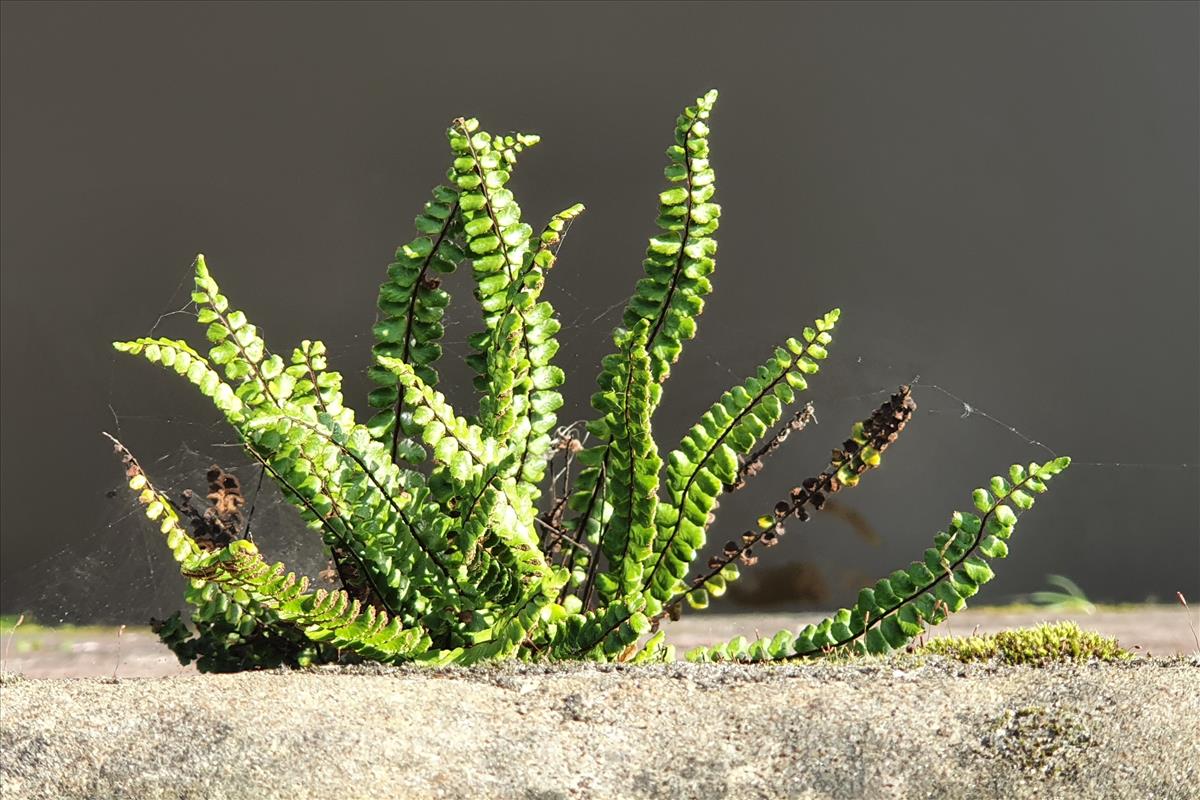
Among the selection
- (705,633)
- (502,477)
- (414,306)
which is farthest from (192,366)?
Result: (705,633)

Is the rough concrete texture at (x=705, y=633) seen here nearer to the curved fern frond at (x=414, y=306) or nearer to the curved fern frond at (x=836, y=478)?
the curved fern frond at (x=836, y=478)

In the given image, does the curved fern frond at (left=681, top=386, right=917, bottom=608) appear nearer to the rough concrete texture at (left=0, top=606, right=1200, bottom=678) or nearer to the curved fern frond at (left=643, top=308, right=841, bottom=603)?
the curved fern frond at (left=643, top=308, right=841, bottom=603)

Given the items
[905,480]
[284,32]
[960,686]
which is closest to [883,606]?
[960,686]

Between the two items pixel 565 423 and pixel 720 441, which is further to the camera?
pixel 565 423

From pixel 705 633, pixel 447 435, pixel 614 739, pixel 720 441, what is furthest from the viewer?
pixel 705 633

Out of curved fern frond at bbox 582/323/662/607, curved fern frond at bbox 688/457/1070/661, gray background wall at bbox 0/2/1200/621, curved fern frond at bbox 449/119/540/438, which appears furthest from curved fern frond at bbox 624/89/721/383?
gray background wall at bbox 0/2/1200/621

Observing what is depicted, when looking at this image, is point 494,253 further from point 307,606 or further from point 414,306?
point 307,606
